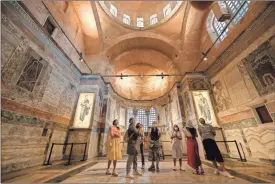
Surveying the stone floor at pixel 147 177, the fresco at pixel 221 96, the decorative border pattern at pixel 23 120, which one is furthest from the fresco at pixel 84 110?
the fresco at pixel 221 96

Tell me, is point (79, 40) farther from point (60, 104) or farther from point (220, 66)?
point (220, 66)

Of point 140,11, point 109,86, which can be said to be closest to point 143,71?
point 140,11

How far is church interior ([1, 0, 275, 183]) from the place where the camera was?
3994mm

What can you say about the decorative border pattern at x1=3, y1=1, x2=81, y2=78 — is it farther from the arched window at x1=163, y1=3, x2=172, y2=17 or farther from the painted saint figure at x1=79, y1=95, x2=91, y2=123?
the arched window at x1=163, y1=3, x2=172, y2=17

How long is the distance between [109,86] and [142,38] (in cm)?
603

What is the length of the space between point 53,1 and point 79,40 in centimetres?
305

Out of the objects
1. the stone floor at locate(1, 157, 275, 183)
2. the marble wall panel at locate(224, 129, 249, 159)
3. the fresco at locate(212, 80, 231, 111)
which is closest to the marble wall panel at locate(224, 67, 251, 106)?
the fresco at locate(212, 80, 231, 111)

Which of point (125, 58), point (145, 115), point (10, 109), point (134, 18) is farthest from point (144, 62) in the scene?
point (10, 109)

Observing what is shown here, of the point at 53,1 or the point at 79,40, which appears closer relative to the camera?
the point at 53,1

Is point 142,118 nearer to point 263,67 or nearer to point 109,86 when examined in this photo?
point 109,86

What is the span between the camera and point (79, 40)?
9.77 meters

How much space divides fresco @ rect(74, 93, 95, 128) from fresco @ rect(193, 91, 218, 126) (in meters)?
7.41

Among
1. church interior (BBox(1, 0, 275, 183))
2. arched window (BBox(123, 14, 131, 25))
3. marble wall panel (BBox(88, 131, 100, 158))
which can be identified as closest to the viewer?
church interior (BBox(1, 0, 275, 183))

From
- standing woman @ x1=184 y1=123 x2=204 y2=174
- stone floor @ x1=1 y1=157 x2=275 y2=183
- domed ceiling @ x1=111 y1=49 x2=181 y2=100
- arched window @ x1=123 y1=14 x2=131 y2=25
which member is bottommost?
stone floor @ x1=1 y1=157 x2=275 y2=183
